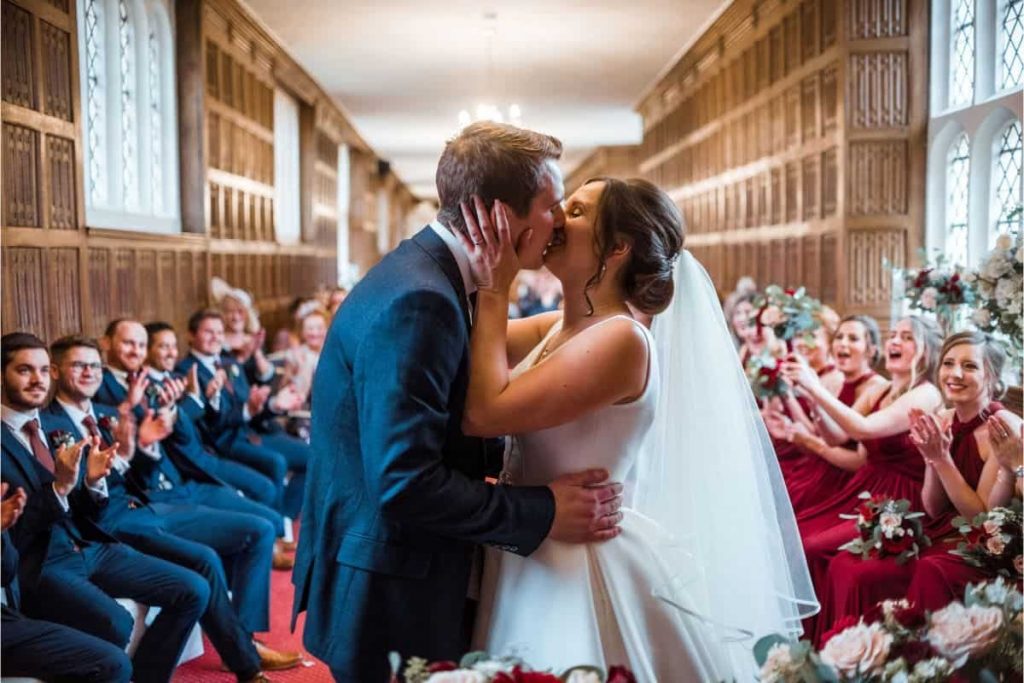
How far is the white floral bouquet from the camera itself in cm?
324

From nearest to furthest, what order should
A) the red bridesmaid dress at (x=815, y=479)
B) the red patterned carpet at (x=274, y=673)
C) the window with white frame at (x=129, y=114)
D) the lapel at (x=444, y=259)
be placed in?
the lapel at (x=444, y=259)
the red patterned carpet at (x=274, y=673)
the red bridesmaid dress at (x=815, y=479)
the window with white frame at (x=129, y=114)

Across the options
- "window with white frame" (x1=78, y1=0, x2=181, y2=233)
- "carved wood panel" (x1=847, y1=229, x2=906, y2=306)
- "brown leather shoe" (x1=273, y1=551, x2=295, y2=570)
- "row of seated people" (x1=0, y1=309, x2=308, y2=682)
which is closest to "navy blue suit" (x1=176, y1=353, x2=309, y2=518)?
"row of seated people" (x1=0, y1=309, x2=308, y2=682)

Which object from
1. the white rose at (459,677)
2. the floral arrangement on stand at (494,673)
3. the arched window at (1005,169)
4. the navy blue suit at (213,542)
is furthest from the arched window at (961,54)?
the white rose at (459,677)

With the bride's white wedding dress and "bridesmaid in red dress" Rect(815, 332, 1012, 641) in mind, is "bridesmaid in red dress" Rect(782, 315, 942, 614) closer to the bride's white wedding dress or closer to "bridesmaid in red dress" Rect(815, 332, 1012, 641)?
"bridesmaid in red dress" Rect(815, 332, 1012, 641)

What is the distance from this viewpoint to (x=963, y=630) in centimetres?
181

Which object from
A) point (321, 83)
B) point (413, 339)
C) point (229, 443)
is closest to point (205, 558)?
point (229, 443)

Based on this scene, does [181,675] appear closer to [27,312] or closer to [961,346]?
[27,312]

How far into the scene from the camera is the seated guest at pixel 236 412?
5812 millimetres

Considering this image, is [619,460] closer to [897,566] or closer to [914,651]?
[914,651]

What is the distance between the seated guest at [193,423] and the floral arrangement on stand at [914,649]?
3587mm

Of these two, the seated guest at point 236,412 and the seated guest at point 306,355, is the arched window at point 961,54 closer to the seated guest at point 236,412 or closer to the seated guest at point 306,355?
the seated guest at point 236,412

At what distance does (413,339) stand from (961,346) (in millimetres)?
2248

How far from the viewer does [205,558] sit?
405 centimetres

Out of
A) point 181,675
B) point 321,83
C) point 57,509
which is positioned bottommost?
point 181,675
